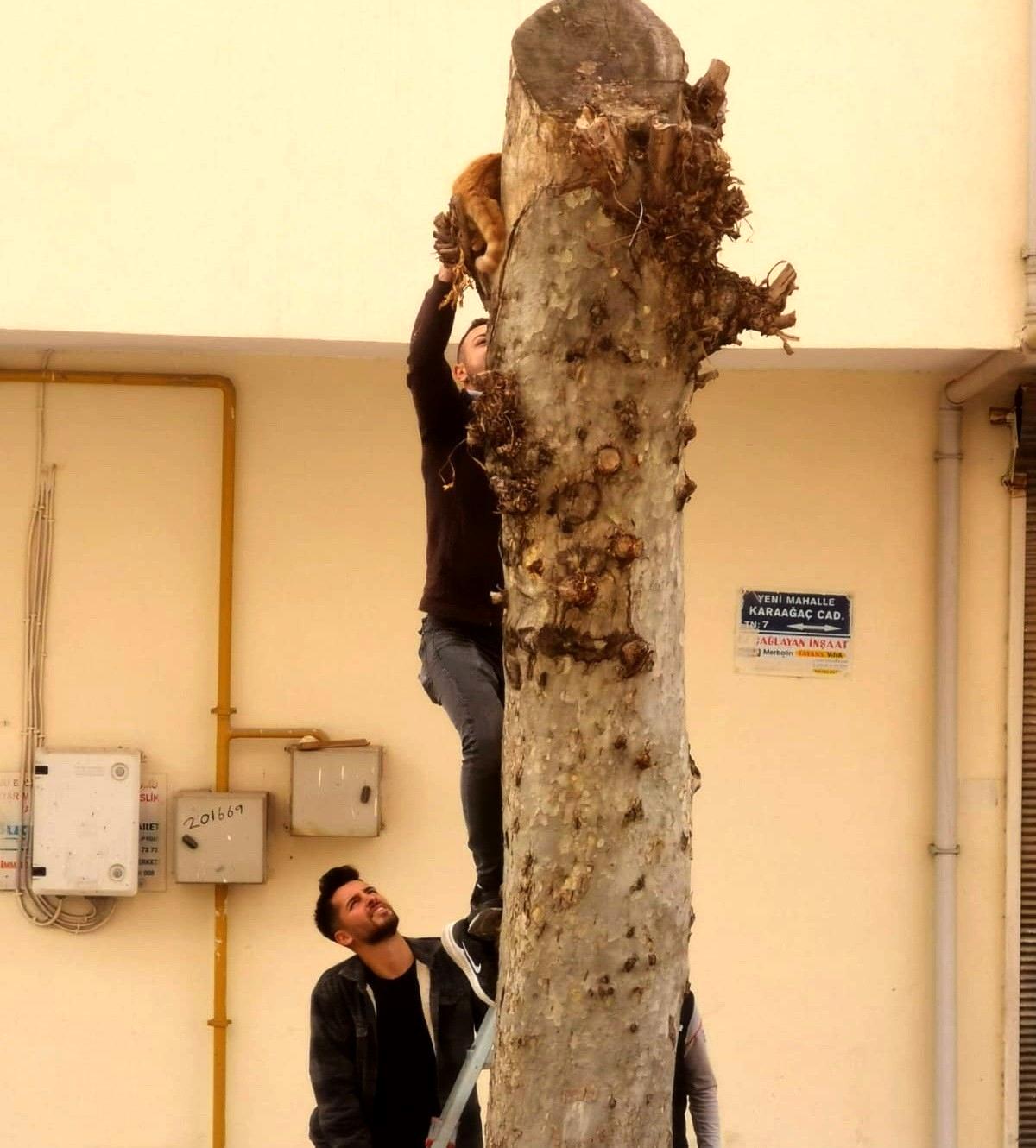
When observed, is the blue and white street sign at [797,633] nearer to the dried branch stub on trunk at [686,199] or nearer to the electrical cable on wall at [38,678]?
the electrical cable on wall at [38,678]

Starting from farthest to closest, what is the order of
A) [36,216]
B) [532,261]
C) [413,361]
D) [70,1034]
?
[70,1034], [36,216], [413,361], [532,261]

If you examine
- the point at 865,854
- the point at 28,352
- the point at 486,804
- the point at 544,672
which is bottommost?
the point at 865,854

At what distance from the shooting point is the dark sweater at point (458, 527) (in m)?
3.64

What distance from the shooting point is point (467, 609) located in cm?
376

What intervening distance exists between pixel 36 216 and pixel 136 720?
6.42 feet

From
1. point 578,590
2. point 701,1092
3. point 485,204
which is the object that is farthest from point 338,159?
point 578,590

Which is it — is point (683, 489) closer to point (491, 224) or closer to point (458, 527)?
point (491, 224)

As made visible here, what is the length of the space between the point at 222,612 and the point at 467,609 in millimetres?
2953

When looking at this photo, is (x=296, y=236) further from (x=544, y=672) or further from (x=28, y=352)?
(x=544, y=672)

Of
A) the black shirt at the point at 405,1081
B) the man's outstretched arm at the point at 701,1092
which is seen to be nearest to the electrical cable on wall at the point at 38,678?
the black shirt at the point at 405,1081

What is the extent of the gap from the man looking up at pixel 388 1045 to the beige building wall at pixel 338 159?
2382 millimetres

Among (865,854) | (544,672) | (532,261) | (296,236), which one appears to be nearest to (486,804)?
(544,672)

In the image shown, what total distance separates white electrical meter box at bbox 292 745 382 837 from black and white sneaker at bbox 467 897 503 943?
273cm

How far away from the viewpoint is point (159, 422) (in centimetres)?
661
